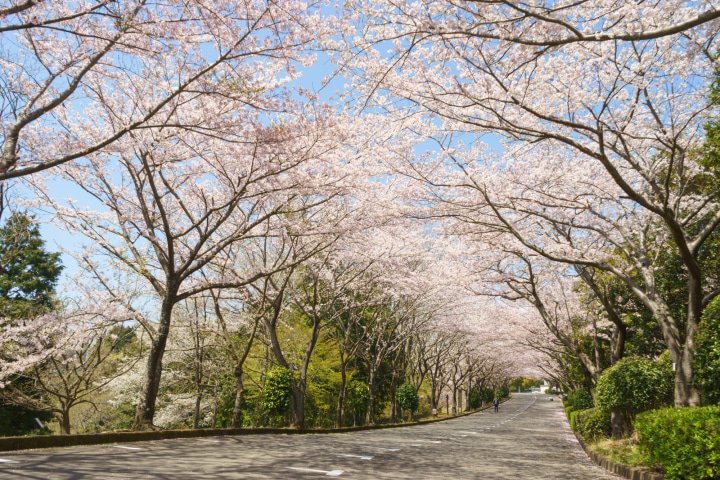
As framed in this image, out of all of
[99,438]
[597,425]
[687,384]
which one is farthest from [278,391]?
[687,384]

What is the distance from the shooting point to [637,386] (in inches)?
457

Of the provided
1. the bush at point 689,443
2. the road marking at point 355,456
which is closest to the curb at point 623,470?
the bush at point 689,443

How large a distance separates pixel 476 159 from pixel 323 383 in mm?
18007

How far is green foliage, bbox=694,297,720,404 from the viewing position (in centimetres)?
771

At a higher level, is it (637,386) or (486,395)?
(637,386)

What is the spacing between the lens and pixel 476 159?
12.3 meters

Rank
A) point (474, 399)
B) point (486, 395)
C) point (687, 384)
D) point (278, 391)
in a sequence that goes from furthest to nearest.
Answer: point (486, 395), point (474, 399), point (278, 391), point (687, 384)

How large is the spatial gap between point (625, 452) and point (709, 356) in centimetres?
354

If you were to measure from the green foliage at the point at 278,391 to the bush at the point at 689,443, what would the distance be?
42.3 ft

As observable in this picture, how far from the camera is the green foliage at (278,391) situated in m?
18.0

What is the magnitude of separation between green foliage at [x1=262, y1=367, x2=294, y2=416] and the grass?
395 inches

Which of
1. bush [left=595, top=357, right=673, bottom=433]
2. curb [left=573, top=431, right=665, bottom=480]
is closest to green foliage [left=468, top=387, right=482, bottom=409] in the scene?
bush [left=595, top=357, right=673, bottom=433]

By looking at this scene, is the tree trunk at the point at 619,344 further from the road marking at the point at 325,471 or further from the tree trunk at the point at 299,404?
the tree trunk at the point at 299,404

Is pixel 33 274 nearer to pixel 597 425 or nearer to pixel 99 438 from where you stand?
pixel 99 438
